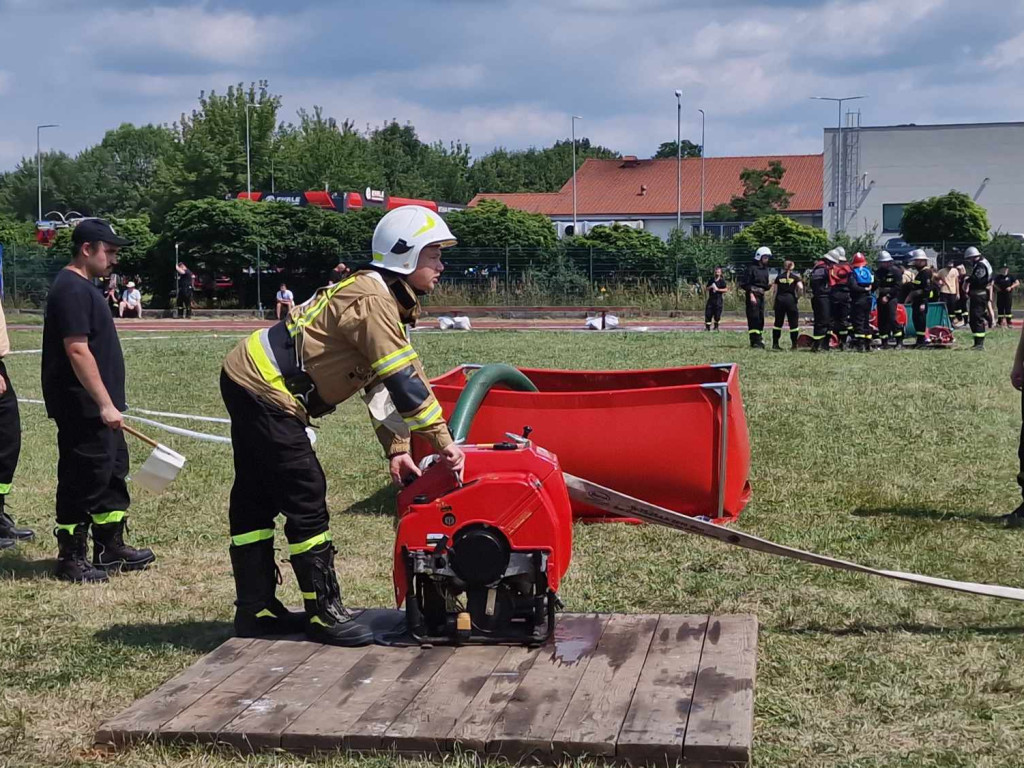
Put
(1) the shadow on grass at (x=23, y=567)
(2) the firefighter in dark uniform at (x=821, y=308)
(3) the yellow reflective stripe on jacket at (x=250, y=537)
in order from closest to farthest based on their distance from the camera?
(3) the yellow reflective stripe on jacket at (x=250, y=537), (1) the shadow on grass at (x=23, y=567), (2) the firefighter in dark uniform at (x=821, y=308)

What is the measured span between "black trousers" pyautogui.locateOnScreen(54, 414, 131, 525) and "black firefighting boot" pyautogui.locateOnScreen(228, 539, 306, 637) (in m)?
1.72

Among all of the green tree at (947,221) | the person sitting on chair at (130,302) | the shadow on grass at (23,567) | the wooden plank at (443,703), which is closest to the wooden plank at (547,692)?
the wooden plank at (443,703)

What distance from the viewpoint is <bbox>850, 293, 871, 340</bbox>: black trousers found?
2292 cm

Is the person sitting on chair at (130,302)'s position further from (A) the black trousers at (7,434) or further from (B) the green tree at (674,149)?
(B) the green tree at (674,149)

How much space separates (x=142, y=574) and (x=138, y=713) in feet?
9.03

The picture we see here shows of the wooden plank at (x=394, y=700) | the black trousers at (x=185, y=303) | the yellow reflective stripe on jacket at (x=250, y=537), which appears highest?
the black trousers at (x=185, y=303)

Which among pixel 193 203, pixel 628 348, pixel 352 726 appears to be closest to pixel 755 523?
pixel 352 726

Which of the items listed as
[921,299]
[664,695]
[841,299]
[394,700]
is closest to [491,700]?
[394,700]

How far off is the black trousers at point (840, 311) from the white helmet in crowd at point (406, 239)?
18475mm

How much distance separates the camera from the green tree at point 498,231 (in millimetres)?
44250

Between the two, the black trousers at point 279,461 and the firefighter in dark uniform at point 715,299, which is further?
the firefighter in dark uniform at point 715,299

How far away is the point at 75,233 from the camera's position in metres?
7.04

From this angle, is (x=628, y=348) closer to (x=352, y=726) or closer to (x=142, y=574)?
(x=142, y=574)

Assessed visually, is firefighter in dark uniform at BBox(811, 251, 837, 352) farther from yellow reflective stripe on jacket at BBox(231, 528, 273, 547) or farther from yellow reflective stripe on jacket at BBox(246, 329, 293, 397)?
yellow reflective stripe on jacket at BBox(246, 329, 293, 397)
